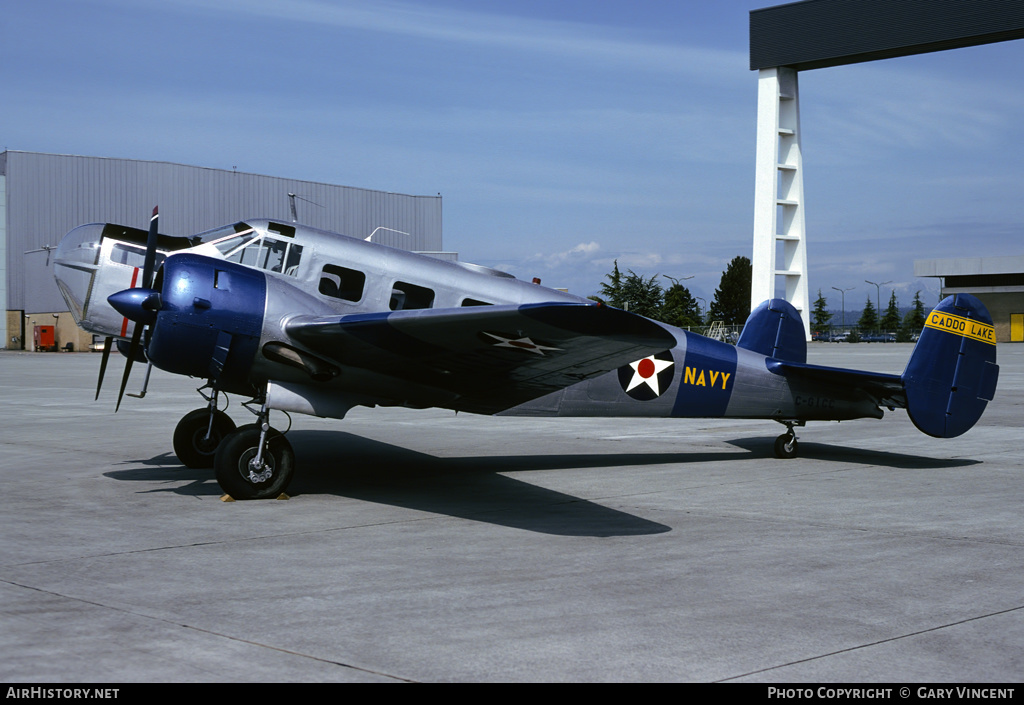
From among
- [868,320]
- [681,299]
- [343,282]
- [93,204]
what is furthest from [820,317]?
[343,282]

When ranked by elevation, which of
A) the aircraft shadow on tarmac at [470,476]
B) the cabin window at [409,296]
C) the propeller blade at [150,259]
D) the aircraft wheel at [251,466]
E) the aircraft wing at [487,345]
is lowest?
the aircraft shadow on tarmac at [470,476]

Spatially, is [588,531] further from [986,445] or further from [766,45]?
[766,45]

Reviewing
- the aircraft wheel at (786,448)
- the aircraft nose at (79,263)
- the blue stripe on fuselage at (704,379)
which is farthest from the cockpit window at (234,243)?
the aircraft wheel at (786,448)

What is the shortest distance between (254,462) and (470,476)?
3.04 meters

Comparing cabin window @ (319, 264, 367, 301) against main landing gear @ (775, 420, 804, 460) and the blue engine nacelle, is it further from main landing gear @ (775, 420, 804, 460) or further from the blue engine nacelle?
main landing gear @ (775, 420, 804, 460)

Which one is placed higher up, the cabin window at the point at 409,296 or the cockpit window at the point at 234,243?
the cockpit window at the point at 234,243

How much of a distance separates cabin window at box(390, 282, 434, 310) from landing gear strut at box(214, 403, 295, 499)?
1981 mm

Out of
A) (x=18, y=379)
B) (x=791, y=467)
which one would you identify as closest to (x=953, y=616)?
(x=791, y=467)

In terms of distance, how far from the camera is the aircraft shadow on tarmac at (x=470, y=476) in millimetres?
8898

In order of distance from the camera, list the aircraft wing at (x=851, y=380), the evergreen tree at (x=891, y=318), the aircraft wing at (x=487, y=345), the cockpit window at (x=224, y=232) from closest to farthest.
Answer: the aircraft wing at (x=487, y=345) < the cockpit window at (x=224, y=232) < the aircraft wing at (x=851, y=380) < the evergreen tree at (x=891, y=318)

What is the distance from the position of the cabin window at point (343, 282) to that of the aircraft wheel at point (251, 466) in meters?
1.80

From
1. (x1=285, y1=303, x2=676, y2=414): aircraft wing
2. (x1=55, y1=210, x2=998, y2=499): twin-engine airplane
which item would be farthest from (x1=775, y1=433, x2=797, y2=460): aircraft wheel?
(x1=285, y1=303, x2=676, y2=414): aircraft wing

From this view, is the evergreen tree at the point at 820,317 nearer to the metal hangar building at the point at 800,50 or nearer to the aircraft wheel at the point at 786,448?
the metal hangar building at the point at 800,50

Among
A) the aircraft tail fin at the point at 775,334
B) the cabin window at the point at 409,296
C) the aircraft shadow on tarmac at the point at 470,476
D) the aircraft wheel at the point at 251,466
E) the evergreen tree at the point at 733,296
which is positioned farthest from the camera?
the evergreen tree at the point at 733,296
